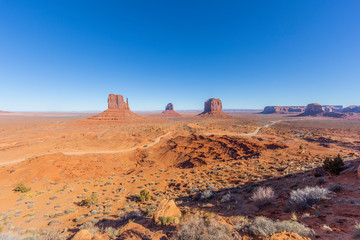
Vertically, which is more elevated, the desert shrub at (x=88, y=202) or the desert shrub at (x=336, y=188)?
the desert shrub at (x=336, y=188)

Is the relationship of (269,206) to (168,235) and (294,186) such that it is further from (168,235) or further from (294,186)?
(168,235)

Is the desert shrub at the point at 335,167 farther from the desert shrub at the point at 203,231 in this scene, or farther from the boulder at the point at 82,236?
the boulder at the point at 82,236

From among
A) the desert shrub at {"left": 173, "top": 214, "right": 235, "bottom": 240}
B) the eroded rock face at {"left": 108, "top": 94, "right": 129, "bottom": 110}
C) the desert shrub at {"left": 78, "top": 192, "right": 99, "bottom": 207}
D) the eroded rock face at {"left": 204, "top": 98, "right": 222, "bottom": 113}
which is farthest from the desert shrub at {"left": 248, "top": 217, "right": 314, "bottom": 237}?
the eroded rock face at {"left": 204, "top": 98, "right": 222, "bottom": 113}

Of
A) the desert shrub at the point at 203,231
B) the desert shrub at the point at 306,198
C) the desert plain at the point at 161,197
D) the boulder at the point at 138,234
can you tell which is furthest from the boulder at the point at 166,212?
the desert shrub at the point at 306,198

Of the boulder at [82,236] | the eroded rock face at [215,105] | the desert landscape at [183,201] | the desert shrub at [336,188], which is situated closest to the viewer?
the desert landscape at [183,201]

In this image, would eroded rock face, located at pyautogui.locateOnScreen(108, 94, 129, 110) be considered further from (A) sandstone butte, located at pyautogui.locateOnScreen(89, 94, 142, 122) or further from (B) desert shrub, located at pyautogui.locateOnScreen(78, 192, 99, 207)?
(B) desert shrub, located at pyautogui.locateOnScreen(78, 192, 99, 207)

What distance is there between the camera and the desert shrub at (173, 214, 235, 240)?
354 centimetres

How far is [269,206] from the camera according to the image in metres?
5.64

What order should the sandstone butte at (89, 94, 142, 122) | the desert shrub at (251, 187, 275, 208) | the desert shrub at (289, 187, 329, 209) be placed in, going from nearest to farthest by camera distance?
the desert shrub at (289, 187, 329, 209)
the desert shrub at (251, 187, 275, 208)
the sandstone butte at (89, 94, 142, 122)

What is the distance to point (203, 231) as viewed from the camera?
12.7 ft

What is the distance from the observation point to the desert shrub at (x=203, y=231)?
3.54 m

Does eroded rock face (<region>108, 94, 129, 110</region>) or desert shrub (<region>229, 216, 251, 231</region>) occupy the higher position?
eroded rock face (<region>108, 94, 129, 110</region>)

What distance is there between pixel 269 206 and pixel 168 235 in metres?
4.43

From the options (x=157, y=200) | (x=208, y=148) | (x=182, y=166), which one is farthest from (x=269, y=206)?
(x=208, y=148)
